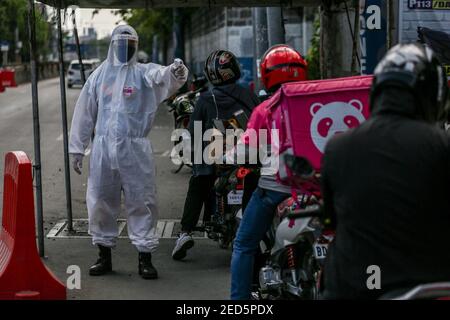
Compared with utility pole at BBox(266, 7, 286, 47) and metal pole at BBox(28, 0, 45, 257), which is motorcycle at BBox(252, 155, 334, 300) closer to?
metal pole at BBox(28, 0, 45, 257)

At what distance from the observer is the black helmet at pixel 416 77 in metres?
3.62

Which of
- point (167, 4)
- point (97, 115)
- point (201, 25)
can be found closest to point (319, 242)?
point (97, 115)

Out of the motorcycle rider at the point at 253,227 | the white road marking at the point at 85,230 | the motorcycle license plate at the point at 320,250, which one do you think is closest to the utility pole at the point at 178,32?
the white road marking at the point at 85,230

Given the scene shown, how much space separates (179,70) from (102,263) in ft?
5.31

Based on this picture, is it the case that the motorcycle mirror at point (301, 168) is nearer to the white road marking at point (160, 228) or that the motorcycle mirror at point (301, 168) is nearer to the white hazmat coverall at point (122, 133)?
the white hazmat coverall at point (122, 133)

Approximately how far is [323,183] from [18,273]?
318cm

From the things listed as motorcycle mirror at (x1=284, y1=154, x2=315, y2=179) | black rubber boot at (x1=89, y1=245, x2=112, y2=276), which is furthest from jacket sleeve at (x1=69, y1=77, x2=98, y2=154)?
motorcycle mirror at (x1=284, y1=154, x2=315, y2=179)

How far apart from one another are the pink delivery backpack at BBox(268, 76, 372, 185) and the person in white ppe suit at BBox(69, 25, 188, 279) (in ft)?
7.76

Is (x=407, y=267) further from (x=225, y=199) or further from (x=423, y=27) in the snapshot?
(x=423, y=27)

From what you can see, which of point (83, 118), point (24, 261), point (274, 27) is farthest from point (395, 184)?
point (274, 27)

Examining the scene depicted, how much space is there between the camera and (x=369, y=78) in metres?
5.23

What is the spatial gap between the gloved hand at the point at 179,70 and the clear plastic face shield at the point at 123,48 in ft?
1.13

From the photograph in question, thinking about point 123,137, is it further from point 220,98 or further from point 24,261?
point 24,261

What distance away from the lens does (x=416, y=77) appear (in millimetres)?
3619
